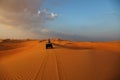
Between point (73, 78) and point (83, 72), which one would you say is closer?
point (73, 78)

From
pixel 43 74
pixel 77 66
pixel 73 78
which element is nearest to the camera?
pixel 73 78

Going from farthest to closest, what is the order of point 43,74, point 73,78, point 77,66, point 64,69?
point 77,66 → point 64,69 → point 43,74 → point 73,78

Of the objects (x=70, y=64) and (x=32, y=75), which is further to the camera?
(x=70, y=64)

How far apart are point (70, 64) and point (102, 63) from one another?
248cm

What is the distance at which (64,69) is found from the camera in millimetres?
11578

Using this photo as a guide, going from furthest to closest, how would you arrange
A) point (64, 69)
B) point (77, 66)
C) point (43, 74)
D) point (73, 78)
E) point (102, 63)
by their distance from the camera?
point (102, 63), point (77, 66), point (64, 69), point (43, 74), point (73, 78)

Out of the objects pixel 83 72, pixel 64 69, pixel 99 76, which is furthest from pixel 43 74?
pixel 99 76

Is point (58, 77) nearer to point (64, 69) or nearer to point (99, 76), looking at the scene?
point (64, 69)

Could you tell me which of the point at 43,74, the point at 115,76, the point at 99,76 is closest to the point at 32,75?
the point at 43,74

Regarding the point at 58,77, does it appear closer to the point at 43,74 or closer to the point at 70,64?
the point at 43,74

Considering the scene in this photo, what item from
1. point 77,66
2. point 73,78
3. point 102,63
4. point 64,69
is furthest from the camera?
point 102,63

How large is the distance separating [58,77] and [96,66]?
11.5 feet

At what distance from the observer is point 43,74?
10.6 m

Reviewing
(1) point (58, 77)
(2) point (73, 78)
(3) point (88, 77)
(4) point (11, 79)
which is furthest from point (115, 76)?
(4) point (11, 79)
